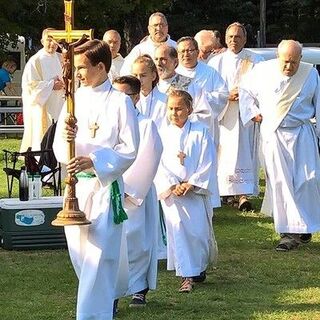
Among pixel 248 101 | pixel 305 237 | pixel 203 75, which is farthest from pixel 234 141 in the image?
pixel 305 237

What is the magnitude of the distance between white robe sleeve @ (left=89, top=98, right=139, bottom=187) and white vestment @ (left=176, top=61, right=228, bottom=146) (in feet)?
14.2

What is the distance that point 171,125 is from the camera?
819 centimetres

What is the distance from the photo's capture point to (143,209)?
24.0 feet

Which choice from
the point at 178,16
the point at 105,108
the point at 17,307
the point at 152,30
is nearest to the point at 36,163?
the point at 152,30

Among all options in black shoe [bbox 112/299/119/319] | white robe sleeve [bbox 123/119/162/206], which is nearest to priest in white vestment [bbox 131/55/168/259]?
white robe sleeve [bbox 123/119/162/206]

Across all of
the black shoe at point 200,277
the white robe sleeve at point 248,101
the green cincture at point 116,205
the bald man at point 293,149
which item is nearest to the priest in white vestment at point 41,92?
the white robe sleeve at point 248,101

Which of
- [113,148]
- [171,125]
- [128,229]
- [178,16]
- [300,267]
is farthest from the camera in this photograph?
[178,16]

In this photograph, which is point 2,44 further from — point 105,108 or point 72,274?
point 105,108

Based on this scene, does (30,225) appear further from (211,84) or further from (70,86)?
(70,86)

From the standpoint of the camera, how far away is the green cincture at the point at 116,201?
20.0 feet

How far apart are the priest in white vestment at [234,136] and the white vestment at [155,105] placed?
3.62m

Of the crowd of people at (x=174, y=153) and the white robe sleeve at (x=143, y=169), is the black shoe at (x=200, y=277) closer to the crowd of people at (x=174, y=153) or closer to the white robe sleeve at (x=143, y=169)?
the crowd of people at (x=174, y=153)

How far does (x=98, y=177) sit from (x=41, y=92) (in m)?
8.45

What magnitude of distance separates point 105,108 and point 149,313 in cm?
178
